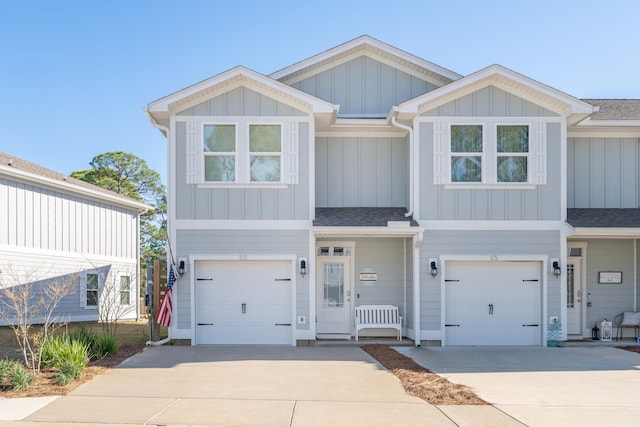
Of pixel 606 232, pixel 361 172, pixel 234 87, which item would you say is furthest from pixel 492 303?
pixel 234 87

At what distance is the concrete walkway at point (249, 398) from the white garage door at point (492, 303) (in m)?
3.33

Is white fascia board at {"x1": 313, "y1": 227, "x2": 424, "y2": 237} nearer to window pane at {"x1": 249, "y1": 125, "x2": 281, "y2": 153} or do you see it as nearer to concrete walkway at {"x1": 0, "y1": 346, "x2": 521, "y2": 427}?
window pane at {"x1": 249, "y1": 125, "x2": 281, "y2": 153}

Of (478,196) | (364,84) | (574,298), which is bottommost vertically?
(574,298)

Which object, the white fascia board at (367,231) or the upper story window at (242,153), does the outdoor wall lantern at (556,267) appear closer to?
the white fascia board at (367,231)

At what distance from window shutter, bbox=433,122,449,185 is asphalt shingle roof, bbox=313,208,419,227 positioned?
1113mm

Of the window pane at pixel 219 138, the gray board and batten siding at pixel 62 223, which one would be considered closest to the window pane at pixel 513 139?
the window pane at pixel 219 138

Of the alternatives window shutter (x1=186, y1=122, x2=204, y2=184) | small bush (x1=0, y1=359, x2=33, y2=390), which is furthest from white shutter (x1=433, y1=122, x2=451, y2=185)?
small bush (x1=0, y1=359, x2=33, y2=390)

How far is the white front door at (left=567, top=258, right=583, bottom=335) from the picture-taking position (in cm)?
1433

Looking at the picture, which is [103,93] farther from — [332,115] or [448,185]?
[448,185]

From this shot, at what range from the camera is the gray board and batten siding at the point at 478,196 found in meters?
13.0

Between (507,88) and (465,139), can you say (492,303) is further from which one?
(507,88)

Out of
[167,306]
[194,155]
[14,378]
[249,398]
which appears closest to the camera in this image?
[249,398]

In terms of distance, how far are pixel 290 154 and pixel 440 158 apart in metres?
3.35

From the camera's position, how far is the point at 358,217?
13.2 meters
